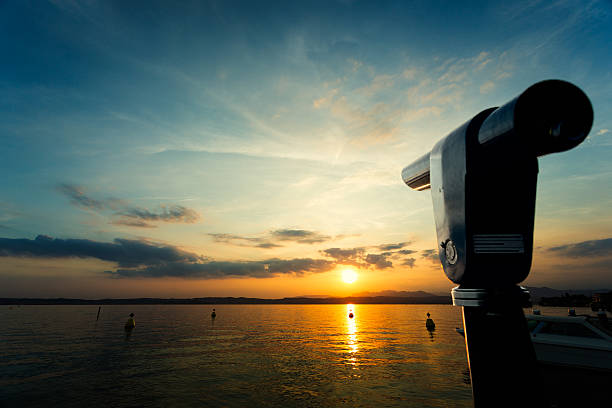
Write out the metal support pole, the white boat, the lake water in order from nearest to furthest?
1. the metal support pole
2. the white boat
3. the lake water

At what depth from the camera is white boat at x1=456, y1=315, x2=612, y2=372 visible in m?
8.77

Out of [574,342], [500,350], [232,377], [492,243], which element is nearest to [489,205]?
[492,243]

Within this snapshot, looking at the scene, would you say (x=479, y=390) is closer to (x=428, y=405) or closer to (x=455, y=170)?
(x=455, y=170)

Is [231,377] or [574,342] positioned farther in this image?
[231,377]

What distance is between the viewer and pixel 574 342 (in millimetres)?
9391

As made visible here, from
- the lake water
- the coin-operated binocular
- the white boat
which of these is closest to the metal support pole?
the coin-operated binocular

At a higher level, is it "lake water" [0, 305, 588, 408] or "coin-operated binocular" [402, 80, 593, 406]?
"coin-operated binocular" [402, 80, 593, 406]

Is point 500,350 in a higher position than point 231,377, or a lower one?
higher

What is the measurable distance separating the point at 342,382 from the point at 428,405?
18.6 feet

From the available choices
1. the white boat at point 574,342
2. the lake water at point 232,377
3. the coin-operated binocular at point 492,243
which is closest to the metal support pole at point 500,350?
the coin-operated binocular at point 492,243

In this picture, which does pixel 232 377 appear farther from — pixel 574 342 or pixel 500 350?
pixel 500 350

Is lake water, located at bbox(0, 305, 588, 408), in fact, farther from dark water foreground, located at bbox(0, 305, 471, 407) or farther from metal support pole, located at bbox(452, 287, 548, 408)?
metal support pole, located at bbox(452, 287, 548, 408)

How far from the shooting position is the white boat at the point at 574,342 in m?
8.77

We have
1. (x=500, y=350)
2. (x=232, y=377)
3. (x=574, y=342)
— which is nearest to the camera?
(x=500, y=350)
